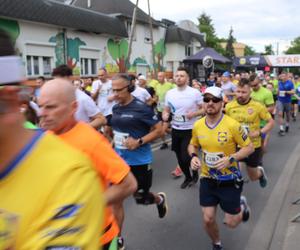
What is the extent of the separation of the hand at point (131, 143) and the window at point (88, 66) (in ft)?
61.0

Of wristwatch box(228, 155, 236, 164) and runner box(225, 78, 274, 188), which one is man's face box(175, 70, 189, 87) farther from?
wristwatch box(228, 155, 236, 164)

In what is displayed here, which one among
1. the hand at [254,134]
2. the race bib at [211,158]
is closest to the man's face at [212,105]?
the race bib at [211,158]

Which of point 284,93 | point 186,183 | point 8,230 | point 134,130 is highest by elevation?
point 8,230

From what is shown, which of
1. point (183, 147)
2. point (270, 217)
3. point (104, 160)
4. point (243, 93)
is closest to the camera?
point (104, 160)

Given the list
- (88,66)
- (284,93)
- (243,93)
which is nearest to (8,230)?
(243,93)

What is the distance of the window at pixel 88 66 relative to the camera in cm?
2334

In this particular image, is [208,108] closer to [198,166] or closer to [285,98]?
[198,166]

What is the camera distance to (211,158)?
4.59 m

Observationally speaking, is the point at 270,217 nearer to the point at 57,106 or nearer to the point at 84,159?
the point at 57,106

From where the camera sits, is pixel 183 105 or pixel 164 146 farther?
pixel 164 146

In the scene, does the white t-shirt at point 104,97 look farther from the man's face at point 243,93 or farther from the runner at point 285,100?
the runner at point 285,100

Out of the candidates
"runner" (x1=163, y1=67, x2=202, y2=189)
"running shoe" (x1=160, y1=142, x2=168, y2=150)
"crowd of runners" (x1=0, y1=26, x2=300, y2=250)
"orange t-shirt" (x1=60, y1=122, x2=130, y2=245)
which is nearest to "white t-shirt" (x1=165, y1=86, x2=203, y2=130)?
"runner" (x1=163, y1=67, x2=202, y2=189)

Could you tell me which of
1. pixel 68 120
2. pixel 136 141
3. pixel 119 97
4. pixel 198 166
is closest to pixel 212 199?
pixel 198 166

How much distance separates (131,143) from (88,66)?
19431mm
